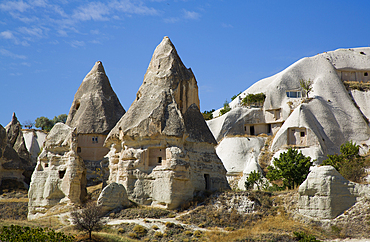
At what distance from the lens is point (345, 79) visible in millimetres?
59031

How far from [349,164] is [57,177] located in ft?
68.2

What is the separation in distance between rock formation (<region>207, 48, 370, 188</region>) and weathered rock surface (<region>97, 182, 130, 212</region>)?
865 inches

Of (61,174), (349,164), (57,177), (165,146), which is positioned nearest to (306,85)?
(349,164)

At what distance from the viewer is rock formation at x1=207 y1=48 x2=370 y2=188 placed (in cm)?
4612

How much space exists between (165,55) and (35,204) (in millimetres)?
14075

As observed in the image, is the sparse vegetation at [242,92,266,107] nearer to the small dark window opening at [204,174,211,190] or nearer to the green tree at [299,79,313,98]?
the green tree at [299,79,313,98]

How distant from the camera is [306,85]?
5412cm

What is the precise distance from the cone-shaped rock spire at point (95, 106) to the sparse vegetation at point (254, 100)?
21125 mm

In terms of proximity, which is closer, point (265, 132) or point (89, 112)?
point (89, 112)

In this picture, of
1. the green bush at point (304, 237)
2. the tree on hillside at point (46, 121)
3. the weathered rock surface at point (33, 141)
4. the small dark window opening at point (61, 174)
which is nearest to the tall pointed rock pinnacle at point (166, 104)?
the small dark window opening at point (61, 174)

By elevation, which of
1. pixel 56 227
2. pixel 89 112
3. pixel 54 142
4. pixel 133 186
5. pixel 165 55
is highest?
pixel 165 55

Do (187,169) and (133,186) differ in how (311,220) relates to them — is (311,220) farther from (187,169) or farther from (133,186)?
(133,186)

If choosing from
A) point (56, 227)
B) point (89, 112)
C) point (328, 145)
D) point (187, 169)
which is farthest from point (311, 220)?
point (328, 145)

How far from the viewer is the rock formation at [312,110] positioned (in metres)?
46.1
